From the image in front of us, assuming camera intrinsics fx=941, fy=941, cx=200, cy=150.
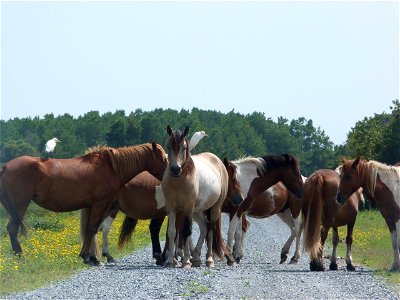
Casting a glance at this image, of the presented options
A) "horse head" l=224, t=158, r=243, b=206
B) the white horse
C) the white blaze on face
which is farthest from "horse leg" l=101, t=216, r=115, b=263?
"horse head" l=224, t=158, r=243, b=206

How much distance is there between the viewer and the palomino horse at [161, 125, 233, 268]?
645 inches

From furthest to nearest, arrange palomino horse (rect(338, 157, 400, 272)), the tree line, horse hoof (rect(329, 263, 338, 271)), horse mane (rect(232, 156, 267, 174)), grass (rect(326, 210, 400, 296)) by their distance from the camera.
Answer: the tree line → horse mane (rect(232, 156, 267, 174)) → horse hoof (rect(329, 263, 338, 271)) → palomino horse (rect(338, 157, 400, 272)) → grass (rect(326, 210, 400, 296))

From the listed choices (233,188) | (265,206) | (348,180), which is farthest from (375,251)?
(348,180)

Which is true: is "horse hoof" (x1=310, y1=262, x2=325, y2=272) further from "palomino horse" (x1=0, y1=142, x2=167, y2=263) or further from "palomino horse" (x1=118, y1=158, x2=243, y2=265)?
"palomino horse" (x1=0, y1=142, x2=167, y2=263)

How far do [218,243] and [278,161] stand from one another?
96.1 inches

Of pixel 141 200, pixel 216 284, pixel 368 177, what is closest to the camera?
pixel 216 284

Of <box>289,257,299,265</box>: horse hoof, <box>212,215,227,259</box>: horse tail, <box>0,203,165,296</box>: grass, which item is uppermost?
<box>212,215,227,259</box>: horse tail

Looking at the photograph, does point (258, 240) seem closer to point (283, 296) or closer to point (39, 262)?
point (39, 262)

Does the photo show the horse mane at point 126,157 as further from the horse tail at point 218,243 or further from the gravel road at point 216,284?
the horse tail at point 218,243

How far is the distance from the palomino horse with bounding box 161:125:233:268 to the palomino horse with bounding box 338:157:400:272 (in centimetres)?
244

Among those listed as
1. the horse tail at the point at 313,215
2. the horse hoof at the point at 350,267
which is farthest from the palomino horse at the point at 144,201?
the horse hoof at the point at 350,267

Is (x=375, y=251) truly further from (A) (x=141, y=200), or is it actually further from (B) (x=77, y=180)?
(B) (x=77, y=180)

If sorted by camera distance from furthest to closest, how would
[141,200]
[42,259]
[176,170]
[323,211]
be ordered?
[141,200] < [323,211] < [42,259] < [176,170]

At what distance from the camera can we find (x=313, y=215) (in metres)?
17.6
